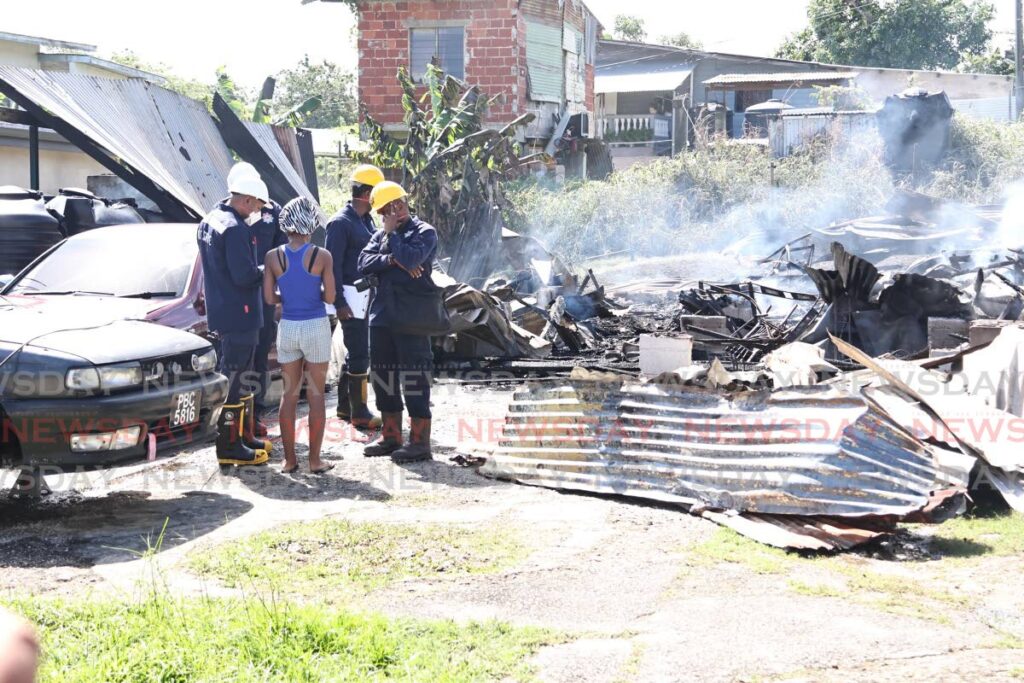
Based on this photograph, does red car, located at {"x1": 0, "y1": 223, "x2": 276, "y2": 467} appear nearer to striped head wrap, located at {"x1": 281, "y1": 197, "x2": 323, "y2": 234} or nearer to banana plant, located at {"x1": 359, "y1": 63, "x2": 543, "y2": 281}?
striped head wrap, located at {"x1": 281, "y1": 197, "x2": 323, "y2": 234}

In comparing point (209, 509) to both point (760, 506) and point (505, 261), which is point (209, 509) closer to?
point (760, 506)

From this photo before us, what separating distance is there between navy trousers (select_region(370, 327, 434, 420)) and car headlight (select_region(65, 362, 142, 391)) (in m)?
1.99

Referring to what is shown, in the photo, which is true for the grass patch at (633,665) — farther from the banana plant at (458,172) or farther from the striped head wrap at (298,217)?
the banana plant at (458,172)

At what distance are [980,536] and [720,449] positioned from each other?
1.46m

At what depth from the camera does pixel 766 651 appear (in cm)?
424

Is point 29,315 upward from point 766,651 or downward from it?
upward

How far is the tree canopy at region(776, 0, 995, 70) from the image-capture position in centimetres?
4884

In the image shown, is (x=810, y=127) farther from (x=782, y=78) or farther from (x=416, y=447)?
(x=416, y=447)

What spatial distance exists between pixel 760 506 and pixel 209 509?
10.4 ft

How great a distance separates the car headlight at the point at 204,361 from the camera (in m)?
6.66

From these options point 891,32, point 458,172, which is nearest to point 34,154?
point 458,172

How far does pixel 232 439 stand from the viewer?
7.45 m

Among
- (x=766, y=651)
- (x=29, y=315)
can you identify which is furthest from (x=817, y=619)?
(x=29, y=315)

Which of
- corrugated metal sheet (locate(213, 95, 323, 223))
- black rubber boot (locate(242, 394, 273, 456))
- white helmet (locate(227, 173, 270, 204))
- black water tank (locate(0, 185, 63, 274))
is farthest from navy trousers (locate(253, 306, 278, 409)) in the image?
corrugated metal sheet (locate(213, 95, 323, 223))
